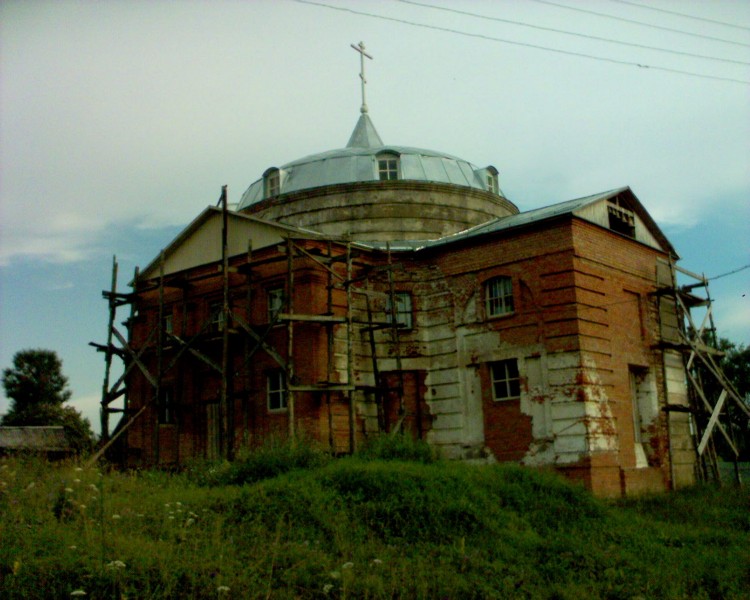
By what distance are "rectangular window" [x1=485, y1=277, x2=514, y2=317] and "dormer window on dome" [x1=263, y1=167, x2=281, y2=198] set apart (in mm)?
9376

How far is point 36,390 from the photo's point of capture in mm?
45156

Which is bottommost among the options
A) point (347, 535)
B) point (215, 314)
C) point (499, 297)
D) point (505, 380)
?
point (347, 535)

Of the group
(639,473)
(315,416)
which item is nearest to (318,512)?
(315,416)

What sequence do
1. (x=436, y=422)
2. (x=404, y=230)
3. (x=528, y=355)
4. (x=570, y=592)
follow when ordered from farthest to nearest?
(x=404, y=230) < (x=436, y=422) < (x=528, y=355) < (x=570, y=592)

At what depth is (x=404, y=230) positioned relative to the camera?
82.0 ft

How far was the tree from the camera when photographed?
41.4 meters

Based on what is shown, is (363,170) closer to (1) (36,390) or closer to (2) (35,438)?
(2) (35,438)

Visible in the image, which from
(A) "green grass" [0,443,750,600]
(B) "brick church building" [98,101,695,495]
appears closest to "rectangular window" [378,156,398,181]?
(B) "brick church building" [98,101,695,495]

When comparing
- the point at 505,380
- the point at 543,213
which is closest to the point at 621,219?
the point at 543,213

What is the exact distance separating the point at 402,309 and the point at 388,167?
617 centimetres

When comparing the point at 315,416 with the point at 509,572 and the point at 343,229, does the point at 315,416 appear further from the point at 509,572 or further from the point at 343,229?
the point at 509,572

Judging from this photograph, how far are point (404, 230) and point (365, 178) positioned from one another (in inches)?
95.6

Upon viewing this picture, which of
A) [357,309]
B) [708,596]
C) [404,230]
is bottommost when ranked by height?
[708,596]

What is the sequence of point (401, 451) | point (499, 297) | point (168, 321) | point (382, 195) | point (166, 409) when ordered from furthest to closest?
point (382, 195), point (168, 321), point (166, 409), point (499, 297), point (401, 451)
